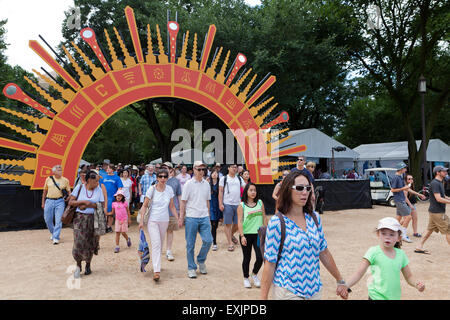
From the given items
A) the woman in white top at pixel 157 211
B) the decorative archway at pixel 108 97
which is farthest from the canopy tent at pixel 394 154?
the woman in white top at pixel 157 211

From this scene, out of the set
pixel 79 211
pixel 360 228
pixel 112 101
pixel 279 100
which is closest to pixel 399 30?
pixel 279 100

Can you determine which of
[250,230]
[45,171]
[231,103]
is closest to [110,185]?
[45,171]

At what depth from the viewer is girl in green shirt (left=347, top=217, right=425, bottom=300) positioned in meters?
2.60

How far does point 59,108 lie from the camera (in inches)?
352

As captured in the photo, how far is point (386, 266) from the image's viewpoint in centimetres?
264

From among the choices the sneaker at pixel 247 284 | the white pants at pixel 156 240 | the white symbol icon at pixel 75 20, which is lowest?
the sneaker at pixel 247 284

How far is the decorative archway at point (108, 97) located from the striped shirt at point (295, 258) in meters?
7.66

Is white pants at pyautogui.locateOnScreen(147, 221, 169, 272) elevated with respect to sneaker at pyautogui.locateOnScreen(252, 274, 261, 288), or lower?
elevated

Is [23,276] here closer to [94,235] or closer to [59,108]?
[94,235]

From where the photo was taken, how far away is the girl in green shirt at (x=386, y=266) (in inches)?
102

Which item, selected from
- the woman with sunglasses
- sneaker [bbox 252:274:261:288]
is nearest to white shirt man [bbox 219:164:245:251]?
sneaker [bbox 252:274:261:288]

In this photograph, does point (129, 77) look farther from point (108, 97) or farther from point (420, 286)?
point (420, 286)

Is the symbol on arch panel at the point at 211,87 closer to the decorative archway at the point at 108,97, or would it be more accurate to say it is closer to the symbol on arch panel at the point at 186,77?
the decorative archway at the point at 108,97

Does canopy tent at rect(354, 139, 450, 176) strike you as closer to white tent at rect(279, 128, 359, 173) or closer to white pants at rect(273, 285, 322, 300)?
white tent at rect(279, 128, 359, 173)
